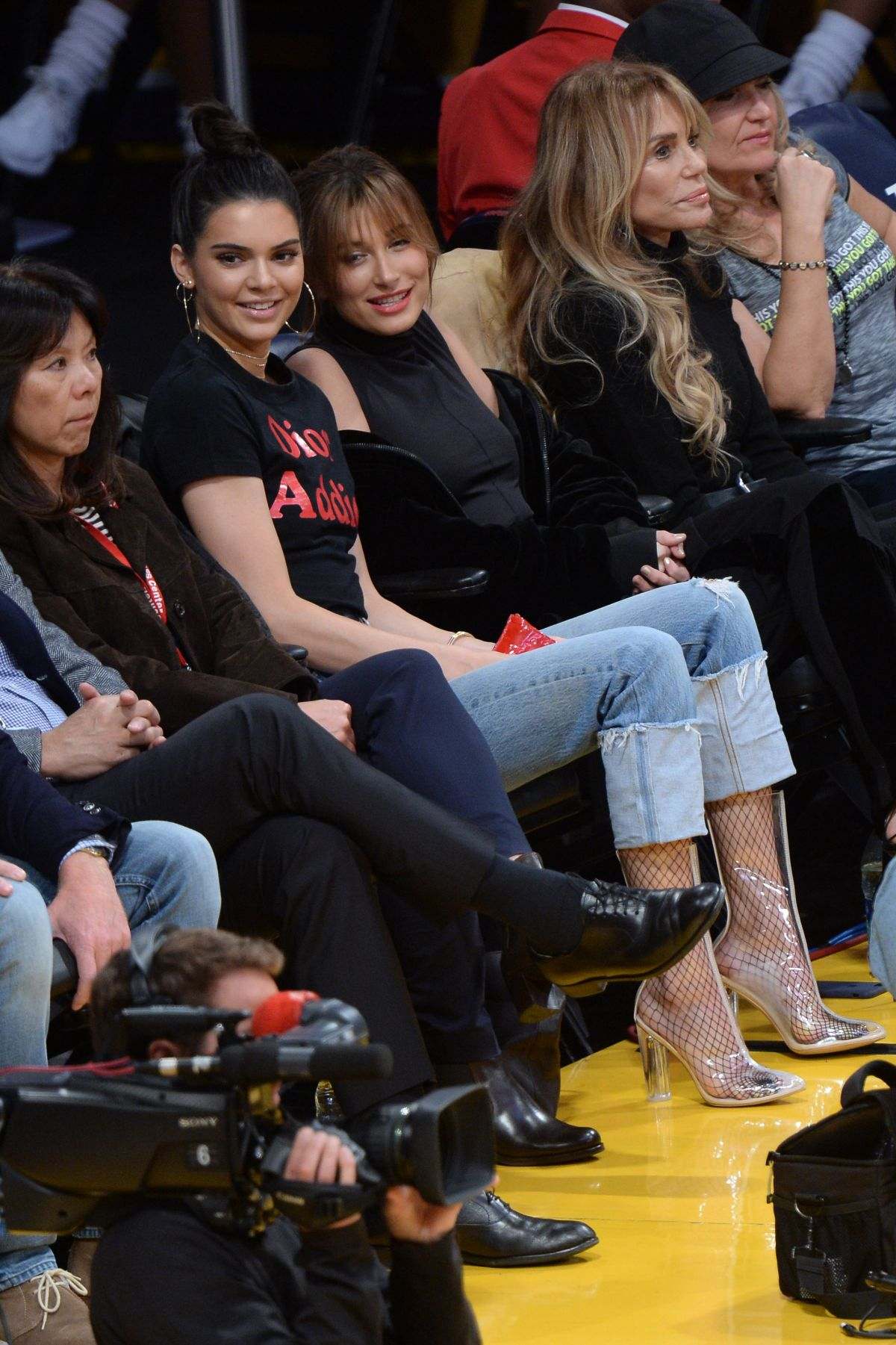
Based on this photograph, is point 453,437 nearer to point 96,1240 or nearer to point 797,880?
point 797,880

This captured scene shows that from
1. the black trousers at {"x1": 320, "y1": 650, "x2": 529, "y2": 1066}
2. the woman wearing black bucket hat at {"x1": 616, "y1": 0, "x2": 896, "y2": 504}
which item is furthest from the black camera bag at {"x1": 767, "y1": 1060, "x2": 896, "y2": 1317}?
the woman wearing black bucket hat at {"x1": 616, "y1": 0, "x2": 896, "y2": 504}

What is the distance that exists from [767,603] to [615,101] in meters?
1.08

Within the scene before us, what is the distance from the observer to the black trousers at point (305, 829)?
2.16m

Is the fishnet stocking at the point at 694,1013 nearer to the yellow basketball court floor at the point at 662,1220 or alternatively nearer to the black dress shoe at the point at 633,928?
the yellow basketball court floor at the point at 662,1220

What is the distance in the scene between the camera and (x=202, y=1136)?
1504 mm

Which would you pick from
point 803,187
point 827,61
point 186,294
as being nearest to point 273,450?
point 186,294

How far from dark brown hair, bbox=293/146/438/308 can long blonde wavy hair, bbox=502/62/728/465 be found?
1.29 feet

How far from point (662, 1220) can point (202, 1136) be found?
1000 mm

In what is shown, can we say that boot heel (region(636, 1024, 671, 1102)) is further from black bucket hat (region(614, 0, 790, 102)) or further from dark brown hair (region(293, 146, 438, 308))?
black bucket hat (region(614, 0, 790, 102))

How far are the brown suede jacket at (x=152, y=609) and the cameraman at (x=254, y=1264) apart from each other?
0.91 m

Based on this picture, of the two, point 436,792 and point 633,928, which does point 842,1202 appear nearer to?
point 633,928

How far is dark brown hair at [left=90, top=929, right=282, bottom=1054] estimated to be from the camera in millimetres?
1578

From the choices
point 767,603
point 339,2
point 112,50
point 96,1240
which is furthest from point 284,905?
point 339,2

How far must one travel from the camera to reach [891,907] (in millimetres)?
2215
